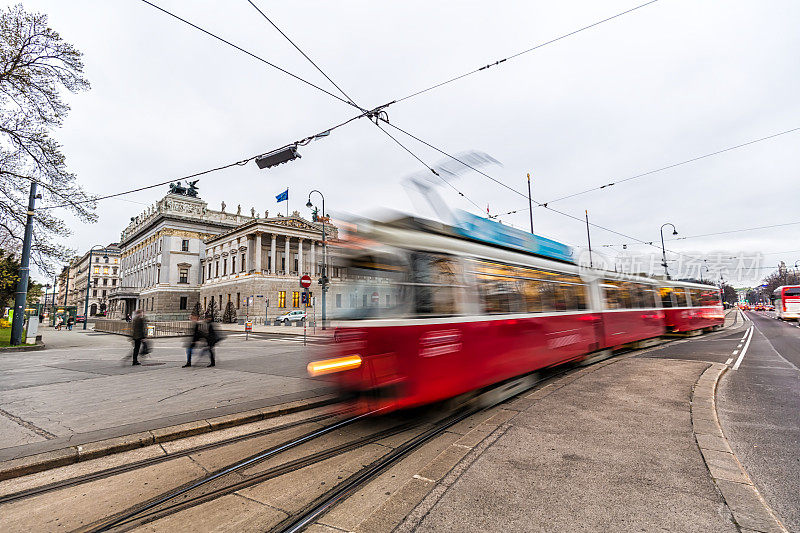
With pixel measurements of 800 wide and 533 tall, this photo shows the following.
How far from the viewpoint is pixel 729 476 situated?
3.60m

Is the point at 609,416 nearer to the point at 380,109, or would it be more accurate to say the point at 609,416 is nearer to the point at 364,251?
the point at 364,251

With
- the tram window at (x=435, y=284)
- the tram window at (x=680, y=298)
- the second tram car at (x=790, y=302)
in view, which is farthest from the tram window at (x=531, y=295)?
the second tram car at (x=790, y=302)

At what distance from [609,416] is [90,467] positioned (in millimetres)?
6740

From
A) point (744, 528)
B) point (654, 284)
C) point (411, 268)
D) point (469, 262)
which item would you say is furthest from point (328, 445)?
point (654, 284)

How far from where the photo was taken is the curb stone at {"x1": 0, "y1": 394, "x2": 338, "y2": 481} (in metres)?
4.13

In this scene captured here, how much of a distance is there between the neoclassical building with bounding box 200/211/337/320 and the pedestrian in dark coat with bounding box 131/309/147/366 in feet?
132

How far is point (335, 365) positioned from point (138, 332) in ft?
34.2

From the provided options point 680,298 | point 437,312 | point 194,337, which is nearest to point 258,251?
point 194,337

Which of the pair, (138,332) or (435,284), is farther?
(138,332)

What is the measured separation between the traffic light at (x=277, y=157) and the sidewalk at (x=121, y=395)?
4.58 m

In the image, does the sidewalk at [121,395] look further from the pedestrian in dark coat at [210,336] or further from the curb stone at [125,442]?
the pedestrian in dark coat at [210,336]

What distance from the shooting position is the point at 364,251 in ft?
18.2

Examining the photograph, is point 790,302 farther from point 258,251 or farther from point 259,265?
point 258,251

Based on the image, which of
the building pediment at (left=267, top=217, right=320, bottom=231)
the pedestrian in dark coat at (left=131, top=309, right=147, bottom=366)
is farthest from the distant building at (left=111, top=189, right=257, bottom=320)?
the pedestrian in dark coat at (left=131, top=309, right=147, bottom=366)
